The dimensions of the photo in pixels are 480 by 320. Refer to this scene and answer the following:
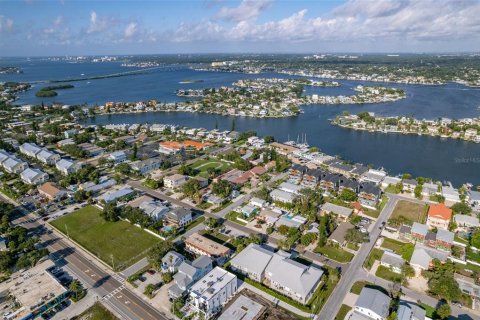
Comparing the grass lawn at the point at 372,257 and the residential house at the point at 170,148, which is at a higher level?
the residential house at the point at 170,148

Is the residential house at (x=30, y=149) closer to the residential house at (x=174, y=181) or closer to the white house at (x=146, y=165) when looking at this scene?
the white house at (x=146, y=165)

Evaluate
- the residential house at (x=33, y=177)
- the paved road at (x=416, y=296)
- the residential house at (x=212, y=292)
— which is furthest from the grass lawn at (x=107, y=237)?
the paved road at (x=416, y=296)

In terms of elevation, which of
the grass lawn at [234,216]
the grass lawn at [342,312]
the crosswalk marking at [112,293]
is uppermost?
the grass lawn at [234,216]

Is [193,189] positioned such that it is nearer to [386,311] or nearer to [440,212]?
[386,311]

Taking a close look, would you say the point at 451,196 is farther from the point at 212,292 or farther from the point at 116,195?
the point at 116,195

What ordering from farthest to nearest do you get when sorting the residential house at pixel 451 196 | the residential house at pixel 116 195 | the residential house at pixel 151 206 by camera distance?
the residential house at pixel 451 196, the residential house at pixel 116 195, the residential house at pixel 151 206

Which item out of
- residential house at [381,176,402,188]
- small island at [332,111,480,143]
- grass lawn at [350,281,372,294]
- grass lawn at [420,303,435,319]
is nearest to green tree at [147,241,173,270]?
grass lawn at [350,281,372,294]
